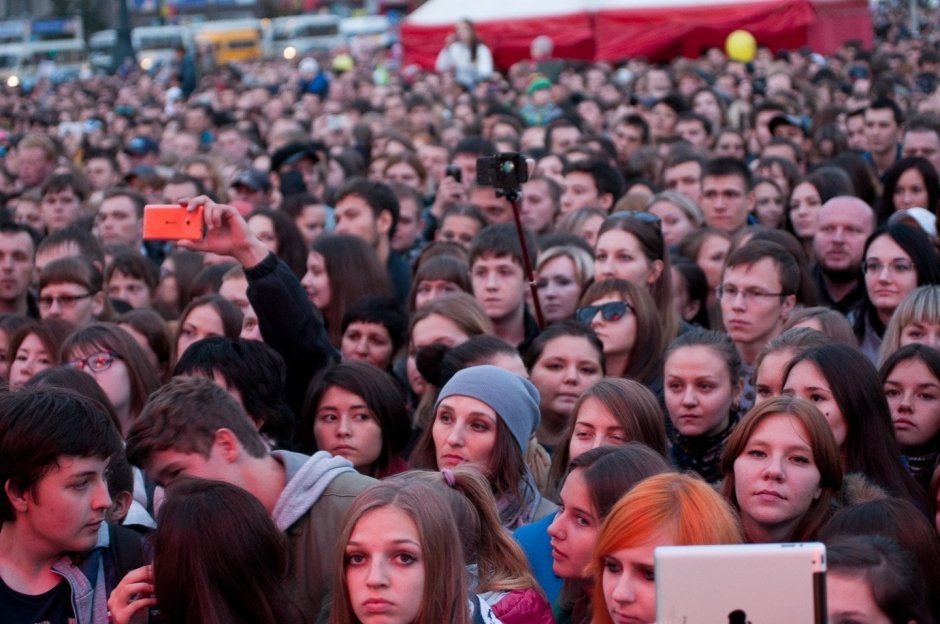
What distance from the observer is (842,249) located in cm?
786

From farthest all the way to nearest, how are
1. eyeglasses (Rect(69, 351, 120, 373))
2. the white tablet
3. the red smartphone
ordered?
eyeglasses (Rect(69, 351, 120, 373)) < the red smartphone < the white tablet

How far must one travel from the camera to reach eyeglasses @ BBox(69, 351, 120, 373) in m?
6.00

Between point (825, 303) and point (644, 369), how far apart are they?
1.62 metres

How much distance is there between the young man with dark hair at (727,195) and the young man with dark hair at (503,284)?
2.41m

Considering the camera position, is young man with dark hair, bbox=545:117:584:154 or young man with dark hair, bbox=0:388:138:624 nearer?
young man with dark hair, bbox=0:388:138:624

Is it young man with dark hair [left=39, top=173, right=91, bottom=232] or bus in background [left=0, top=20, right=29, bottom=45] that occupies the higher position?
bus in background [left=0, top=20, right=29, bottom=45]

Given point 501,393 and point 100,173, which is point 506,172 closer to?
point 501,393

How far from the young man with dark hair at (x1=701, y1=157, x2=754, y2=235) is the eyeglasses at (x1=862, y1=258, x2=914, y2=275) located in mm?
2510

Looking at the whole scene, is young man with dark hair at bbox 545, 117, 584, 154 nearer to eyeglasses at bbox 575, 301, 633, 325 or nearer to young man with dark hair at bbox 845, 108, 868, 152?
young man with dark hair at bbox 845, 108, 868, 152

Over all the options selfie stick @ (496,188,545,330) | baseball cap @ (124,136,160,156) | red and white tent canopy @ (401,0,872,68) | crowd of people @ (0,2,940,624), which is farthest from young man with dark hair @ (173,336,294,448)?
red and white tent canopy @ (401,0,872,68)

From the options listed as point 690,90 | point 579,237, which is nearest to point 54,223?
point 579,237

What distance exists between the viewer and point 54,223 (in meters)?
10.7

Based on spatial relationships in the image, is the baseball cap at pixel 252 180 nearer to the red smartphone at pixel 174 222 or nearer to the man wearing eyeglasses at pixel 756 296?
the man wearing eyeglasses at pixel 756 296

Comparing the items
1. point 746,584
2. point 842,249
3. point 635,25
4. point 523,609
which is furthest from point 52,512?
point 635,25
